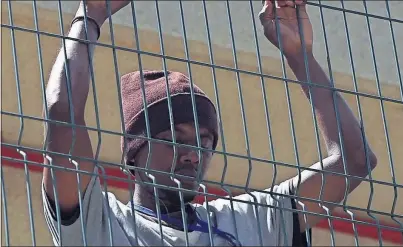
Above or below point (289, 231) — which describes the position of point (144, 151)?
above

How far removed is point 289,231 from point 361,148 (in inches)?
14.0

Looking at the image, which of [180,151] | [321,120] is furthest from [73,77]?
[321,120]

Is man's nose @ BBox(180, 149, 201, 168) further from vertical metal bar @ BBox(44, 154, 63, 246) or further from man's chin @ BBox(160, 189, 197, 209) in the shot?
vertical metal bar @ BBox(44, 154, 63, 246)

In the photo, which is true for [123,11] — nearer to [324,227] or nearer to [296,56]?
[324,227]

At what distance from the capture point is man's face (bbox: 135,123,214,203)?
12.9 ft

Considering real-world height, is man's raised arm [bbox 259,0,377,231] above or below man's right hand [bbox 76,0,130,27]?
below

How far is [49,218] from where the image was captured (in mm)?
3748

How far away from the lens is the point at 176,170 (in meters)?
3.95

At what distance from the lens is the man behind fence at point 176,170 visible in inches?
146

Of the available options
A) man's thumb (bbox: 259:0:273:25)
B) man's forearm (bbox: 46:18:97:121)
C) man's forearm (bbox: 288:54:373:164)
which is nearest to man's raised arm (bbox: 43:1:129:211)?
man's forearm (bbox: 46:18:97:121)

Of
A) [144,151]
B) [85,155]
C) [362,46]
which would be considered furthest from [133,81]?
[362,46]

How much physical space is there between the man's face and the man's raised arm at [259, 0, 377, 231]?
10.7 inches

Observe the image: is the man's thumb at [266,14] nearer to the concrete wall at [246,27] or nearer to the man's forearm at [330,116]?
the man's forearm at [330,116]

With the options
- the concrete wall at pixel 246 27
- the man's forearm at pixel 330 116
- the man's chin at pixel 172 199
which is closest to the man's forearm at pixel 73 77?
the man's chin at pixel 172 199
